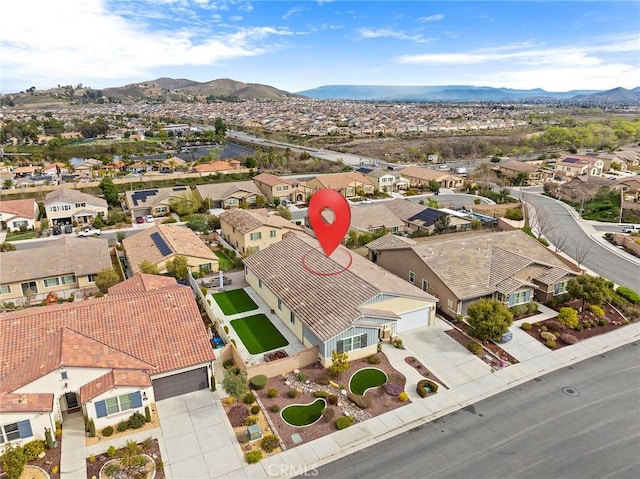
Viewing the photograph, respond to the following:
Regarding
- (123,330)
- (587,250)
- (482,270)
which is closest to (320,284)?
(123,330)

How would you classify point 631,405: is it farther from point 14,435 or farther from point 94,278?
point 94,278

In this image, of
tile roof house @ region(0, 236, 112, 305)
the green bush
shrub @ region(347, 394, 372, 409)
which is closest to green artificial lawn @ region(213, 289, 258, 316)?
tile roof house @ region(0, 236, 112, 305)

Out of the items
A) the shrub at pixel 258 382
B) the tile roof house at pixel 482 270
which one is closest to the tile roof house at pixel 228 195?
the tile roof house at pixel 482 270

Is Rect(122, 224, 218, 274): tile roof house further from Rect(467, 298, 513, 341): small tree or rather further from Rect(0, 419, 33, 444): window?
Rect(467, 298, 513, 341): small tree

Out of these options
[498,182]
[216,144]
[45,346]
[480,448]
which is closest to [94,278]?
[45,346]

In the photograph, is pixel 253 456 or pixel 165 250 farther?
pixel 165 250

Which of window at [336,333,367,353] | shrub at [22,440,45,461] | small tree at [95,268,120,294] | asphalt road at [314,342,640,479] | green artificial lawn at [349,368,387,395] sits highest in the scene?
small tree at [95,268,120,294]

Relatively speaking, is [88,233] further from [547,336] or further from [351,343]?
[547,336]
